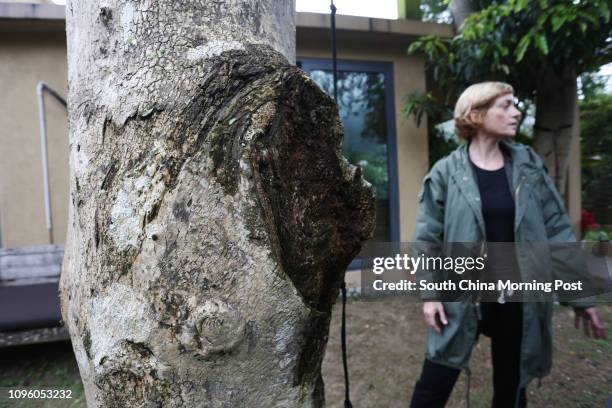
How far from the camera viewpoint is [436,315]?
1.78 m

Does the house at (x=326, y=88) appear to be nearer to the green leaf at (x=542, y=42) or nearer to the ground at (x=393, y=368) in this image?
the ground at (x=393, y=368)

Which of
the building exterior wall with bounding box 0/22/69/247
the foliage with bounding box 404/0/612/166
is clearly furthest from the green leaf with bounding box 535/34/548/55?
the building exterior wall with bounding box 0/22/69/247

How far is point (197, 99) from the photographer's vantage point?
629 mm

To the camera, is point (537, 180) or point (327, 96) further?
point (537, 180)

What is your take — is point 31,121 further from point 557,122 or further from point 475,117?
point 557,122

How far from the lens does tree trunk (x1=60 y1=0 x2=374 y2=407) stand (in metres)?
0.59

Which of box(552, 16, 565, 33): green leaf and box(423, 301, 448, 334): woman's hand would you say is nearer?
box(423, 301, 448, 334): woman's hand

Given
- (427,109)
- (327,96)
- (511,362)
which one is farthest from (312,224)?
(427,109)

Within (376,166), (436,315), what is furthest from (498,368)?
(376,166)

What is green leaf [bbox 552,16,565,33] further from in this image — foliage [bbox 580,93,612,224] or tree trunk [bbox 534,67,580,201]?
foliage [bbox 580,93,612,224]

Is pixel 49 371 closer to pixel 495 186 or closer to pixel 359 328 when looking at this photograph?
pixel 359 328

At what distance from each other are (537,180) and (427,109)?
9.96 feet

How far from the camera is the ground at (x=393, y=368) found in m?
2.87

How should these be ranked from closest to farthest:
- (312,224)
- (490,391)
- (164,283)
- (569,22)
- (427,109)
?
(164,283) < (312,224) < (490,391) < (569,22) < (427,109)
